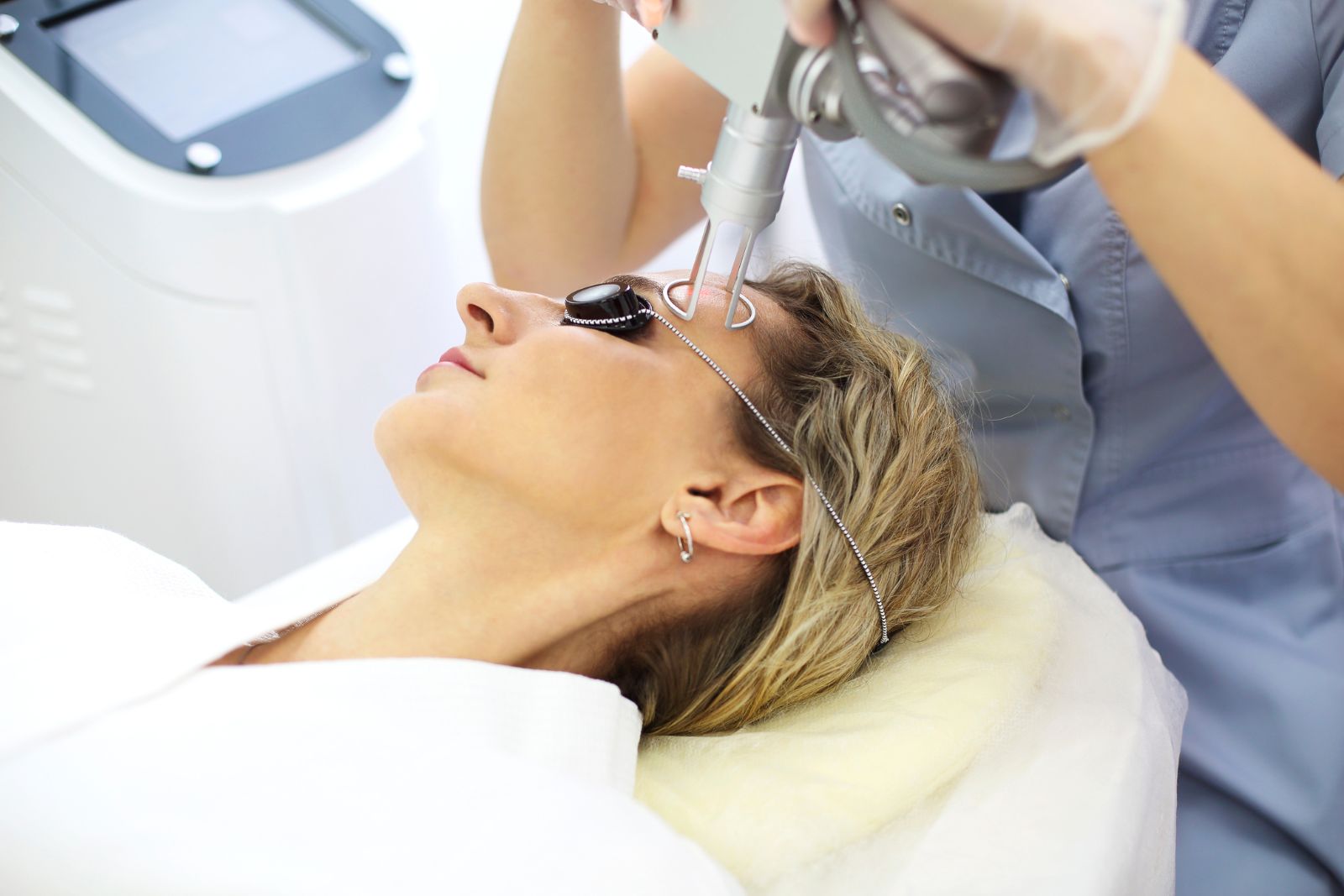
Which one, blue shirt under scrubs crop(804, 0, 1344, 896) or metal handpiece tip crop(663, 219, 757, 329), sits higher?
metal handpiece tip crop(663, 219, 757, 329)

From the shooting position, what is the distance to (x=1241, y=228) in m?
0.67

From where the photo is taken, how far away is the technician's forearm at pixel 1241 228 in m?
0.66

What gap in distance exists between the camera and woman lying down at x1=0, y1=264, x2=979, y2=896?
839 millimetres

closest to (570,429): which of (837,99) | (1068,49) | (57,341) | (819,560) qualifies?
(819,560)

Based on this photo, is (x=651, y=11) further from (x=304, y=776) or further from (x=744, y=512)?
(x=304, y=776)

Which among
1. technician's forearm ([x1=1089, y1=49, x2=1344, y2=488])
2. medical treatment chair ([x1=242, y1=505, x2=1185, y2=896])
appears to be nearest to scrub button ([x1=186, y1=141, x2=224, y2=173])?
medical treatment chair ([x1=242, y1=505, x2=1185, y2=896])

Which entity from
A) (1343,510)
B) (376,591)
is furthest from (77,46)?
(1343,510)

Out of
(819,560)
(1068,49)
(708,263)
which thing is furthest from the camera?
(819,560)

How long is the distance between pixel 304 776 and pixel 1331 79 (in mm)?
991

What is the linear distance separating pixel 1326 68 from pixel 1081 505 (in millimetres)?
482

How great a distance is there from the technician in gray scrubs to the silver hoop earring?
0.41 m

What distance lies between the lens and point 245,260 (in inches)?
52.4

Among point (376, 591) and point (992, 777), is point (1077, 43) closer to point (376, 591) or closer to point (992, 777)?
point (992, 777)

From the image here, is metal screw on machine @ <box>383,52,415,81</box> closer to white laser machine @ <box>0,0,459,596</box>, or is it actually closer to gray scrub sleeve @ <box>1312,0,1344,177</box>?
white laser machine @ <box>0,0,459,596</box>
